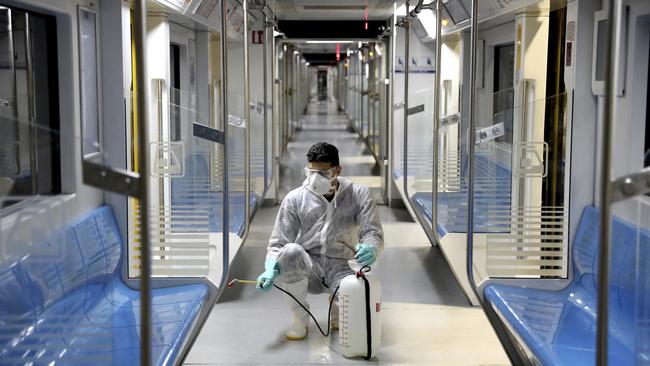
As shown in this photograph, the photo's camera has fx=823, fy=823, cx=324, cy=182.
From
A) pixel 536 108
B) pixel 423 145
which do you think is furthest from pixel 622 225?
pixel 423 145

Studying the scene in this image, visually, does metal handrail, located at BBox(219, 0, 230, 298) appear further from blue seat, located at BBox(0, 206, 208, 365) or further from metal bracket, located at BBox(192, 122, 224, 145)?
blue seat, located at BBox(0, 206, 208, 365)

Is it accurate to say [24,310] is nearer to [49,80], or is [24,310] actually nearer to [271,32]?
[49,80]

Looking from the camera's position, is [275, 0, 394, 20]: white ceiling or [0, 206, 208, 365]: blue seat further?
[275, 0, 394, 20]: white ceiling

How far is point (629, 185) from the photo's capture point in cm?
225

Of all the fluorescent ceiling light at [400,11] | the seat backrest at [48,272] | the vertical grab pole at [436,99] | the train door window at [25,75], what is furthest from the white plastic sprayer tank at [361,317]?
the fluorescent ceiling light at [400,11]

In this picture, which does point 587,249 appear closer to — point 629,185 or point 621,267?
point 621,267

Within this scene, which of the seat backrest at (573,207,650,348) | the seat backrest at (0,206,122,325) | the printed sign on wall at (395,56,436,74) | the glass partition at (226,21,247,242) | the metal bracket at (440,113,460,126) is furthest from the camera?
the printed sign on wall at (395,56,436,74)

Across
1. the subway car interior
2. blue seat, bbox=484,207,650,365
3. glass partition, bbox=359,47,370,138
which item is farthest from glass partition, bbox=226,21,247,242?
glass partition, bbox=359,47,370,138

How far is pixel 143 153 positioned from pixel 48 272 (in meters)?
0.47

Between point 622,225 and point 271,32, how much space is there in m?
6.27

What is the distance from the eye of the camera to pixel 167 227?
432 centimetres

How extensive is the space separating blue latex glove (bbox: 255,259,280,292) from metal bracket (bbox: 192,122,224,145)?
2.62 ft

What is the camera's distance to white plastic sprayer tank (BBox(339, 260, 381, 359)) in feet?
14.4

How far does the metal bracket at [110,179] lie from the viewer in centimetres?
222
